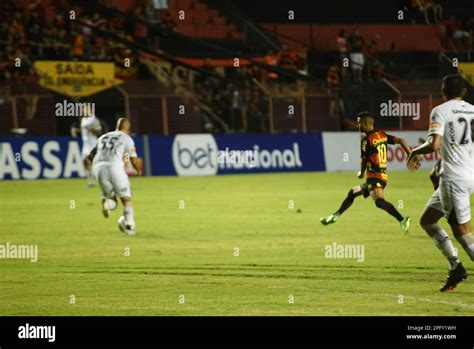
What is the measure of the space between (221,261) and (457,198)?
4.86 metres

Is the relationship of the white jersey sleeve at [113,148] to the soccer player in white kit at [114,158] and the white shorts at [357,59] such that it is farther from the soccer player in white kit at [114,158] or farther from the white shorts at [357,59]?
the white shorts at [357,59]

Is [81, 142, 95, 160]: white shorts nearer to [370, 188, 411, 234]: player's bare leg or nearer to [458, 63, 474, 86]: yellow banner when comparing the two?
[370, 188, 411, 234]: player's bare leg

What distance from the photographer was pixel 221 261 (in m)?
16.0

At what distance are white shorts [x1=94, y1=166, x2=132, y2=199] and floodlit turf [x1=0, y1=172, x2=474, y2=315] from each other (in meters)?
0.86

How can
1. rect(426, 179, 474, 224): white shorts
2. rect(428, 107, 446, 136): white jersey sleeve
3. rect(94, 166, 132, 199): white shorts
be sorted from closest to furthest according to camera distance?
rect(428, 107, 446, 136): white jersey sleeve → rect(426, 179, 474, 224): white shorts → rect(94, 166, 132, 199): white shorts

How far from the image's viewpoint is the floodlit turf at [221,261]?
12.0 metres

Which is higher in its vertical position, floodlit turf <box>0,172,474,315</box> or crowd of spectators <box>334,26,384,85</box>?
crowd of spectators <box>334,26,384,85</box>

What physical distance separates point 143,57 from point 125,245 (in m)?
21.2

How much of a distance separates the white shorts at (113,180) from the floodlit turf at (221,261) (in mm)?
858

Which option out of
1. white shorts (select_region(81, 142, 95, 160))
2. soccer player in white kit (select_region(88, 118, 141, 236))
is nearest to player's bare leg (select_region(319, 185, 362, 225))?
soccer player in white kit (select_region(88, 118, 141, 236))

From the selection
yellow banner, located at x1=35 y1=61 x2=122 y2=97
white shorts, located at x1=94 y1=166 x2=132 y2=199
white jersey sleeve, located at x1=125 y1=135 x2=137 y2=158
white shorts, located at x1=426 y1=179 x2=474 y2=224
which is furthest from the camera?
yellow banner, located at x1=35 y1=61 x2=122 y2=97

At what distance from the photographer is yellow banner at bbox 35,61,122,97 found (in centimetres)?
3475

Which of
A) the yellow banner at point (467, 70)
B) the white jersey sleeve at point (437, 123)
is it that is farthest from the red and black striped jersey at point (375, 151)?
the yellow banner at point (467, 70)

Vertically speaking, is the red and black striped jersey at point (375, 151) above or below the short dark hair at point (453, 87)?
below
